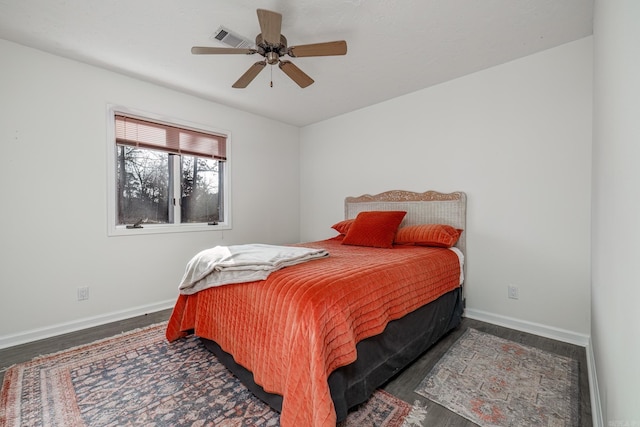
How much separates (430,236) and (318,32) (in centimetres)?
200

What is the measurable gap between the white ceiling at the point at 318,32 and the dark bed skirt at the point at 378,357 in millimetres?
2104

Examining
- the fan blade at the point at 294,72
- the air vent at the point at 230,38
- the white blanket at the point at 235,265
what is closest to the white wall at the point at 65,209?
the white blanket at the point at 235,265

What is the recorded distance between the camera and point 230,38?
2.12 meters

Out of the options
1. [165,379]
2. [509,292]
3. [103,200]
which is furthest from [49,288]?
[509,292]

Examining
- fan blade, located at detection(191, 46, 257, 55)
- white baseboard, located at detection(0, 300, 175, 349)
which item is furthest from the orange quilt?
fan blade, located at detection(191, 46, 257, 55)

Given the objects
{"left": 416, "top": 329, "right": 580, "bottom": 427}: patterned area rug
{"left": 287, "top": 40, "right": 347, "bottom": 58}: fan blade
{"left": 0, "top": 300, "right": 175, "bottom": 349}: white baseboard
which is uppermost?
{"left": 287, "top": 40, "right": 347, "bottom": 58}: fan blade

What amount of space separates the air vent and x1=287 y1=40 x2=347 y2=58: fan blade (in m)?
0.48

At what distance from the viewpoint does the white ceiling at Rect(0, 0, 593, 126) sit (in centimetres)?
186

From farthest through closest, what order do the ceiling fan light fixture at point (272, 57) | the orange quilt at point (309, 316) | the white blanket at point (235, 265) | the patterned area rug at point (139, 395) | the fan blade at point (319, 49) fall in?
1. the ceiling fan light fixture at point (272, 57)
2. the fan blade at point (319, 49)
3. the white blanket at point (235, 265)
4. the patterned area rug at point (139, 395)
5. the orange quilt at point (309, 316)

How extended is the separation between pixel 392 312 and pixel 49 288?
289 cm

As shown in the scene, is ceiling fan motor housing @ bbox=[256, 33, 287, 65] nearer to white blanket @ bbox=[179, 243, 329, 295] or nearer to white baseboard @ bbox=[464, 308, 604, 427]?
white blanket @ bbox=[179, 243, 329, 295]

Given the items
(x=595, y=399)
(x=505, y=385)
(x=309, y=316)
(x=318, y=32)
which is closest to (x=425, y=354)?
(x=505, y=385)

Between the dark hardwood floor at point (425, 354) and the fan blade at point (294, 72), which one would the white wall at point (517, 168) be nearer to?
the dark hardwood floor at point (425, 354)

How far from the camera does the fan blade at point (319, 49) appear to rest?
179 centimetres
